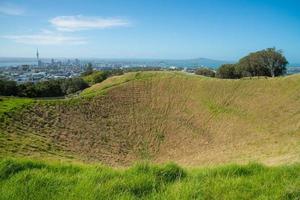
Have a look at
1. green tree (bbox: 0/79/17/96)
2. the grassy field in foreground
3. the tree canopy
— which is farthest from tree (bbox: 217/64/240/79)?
the grassy field in foreground

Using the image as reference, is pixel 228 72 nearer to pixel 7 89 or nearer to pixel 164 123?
pixel 164 123

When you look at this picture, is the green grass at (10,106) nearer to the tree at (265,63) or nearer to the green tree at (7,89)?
the green tree at (7,89)

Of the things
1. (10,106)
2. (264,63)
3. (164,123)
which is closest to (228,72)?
(264,63)

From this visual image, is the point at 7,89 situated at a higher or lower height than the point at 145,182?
lower

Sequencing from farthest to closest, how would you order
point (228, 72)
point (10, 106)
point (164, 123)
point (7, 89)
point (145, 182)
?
point (228, 72) → point (7, 89) → point (164, 123) → point (10, 106) → point (145, 182)

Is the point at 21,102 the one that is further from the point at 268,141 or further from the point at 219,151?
the point at 268,141

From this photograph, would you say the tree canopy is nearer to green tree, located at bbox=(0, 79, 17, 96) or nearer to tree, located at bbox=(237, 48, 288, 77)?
tree, located at bbox=(237, 48, 288, 77)
